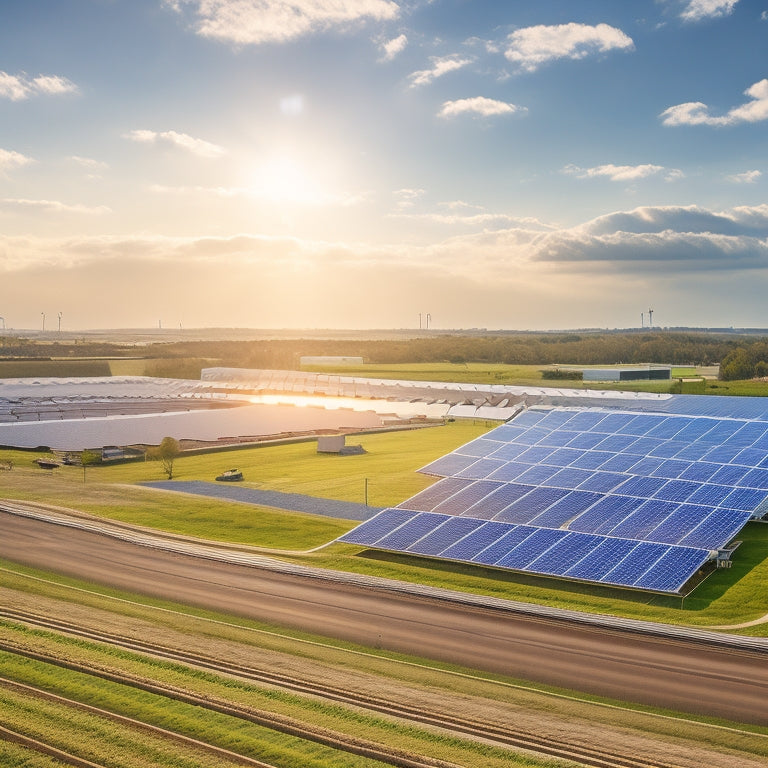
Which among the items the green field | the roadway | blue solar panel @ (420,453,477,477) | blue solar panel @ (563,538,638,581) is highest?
blue solar panel @ (420,453,477,477)

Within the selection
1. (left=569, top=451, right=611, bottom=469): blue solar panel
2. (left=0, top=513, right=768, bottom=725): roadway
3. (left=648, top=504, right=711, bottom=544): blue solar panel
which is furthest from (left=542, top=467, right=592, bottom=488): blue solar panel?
(left=0, top=513, right=768, bottom=725): roadway

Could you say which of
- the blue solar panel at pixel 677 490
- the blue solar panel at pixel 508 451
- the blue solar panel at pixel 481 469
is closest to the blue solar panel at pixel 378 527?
the blue solar panel at pixel 481 469

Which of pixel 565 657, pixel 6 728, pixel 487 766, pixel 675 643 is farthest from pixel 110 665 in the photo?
pixel 675 643

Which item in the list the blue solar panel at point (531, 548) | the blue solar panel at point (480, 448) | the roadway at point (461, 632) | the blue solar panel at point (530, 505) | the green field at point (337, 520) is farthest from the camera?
the blue solar panel at point (480, 448)

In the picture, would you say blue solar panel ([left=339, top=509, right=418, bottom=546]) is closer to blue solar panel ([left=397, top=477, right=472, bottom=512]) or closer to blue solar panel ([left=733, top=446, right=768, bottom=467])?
blue solar panel ([left=397, top=477, right=472, bottom=512])

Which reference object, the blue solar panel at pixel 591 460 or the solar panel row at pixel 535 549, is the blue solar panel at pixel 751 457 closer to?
the blue solar panel at pixel 591 460

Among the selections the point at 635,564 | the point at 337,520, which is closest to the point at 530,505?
the point at 635,564
